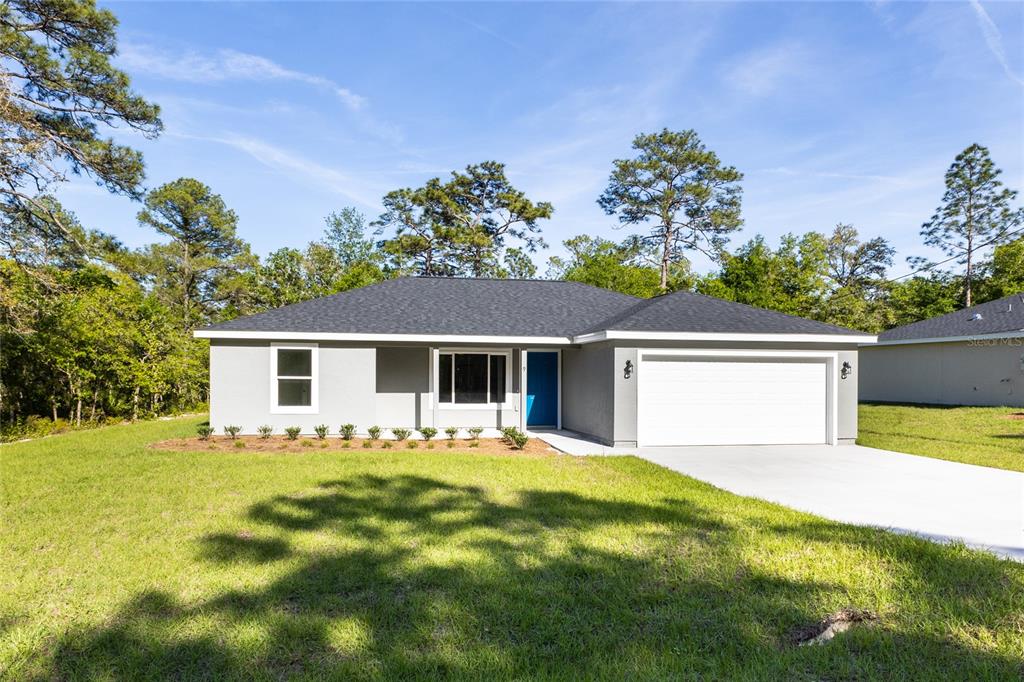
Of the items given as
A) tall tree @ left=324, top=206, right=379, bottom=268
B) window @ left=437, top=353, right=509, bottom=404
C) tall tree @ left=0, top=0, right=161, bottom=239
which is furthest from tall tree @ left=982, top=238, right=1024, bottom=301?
tall tree @ left=0, top=0, right=161, bottom=239

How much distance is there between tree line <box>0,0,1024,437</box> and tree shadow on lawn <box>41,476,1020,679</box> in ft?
38.9

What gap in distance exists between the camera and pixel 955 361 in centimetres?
1931

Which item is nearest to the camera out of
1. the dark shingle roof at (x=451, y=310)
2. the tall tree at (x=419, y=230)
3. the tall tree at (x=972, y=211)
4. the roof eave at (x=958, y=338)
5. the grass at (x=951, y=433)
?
the grass at (x=951, y=433)

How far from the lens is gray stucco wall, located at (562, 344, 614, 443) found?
37.0 ft

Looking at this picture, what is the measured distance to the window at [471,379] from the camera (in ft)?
45.9

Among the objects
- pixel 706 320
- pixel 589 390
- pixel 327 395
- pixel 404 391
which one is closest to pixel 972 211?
pixel 706 320

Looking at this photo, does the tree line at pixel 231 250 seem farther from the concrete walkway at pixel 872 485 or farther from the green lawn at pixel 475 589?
the concrete walkway at pixel 872 485

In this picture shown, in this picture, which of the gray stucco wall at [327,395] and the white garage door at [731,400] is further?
the gray stucco wall at [327,395]

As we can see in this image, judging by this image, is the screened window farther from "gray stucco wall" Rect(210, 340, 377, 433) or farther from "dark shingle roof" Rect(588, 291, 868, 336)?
"dark shingle roof" Rect(588, 291, 868, 336)

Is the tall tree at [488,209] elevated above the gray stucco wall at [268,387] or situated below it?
above

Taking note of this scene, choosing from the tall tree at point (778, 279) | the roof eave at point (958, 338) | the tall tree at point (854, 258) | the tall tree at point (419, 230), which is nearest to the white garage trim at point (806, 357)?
the roof eave at point (958, 338)

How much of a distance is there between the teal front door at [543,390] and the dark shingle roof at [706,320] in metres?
3.05

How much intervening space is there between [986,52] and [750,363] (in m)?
9.89

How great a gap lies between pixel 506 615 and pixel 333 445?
8.22 m
